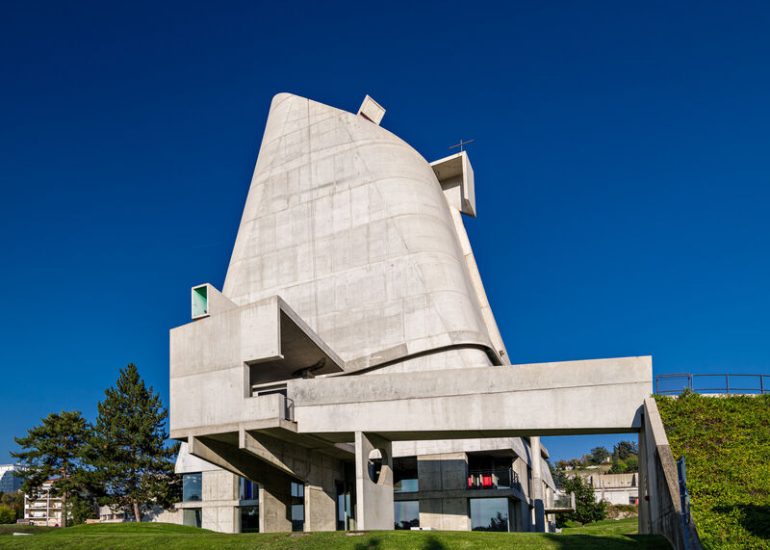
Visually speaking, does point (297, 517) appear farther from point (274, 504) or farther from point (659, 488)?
point (659, 488)

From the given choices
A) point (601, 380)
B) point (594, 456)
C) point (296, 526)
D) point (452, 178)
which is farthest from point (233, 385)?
point (594, 456)

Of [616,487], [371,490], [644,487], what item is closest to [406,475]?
[371,490]

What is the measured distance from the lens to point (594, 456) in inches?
5669

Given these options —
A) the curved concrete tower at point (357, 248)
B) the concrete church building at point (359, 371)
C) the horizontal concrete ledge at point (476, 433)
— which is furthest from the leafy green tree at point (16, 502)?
the horizontal concrete ledge at point (476, 433)

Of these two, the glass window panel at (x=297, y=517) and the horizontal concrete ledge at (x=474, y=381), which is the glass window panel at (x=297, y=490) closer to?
the glass window panel at (x=297, y=517)

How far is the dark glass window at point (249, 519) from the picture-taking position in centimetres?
3519

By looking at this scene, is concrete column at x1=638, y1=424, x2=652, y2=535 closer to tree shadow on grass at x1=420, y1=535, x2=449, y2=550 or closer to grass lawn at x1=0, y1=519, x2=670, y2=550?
grass lawn at x1=0, y1=519, x2=670, y2=550

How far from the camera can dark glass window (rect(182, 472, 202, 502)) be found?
38750 millimetres

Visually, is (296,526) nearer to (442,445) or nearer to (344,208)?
(442,445)

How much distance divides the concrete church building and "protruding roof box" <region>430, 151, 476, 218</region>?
0.12m

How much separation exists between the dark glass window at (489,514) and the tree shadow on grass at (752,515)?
16.8 m

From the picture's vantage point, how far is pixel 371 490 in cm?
2352

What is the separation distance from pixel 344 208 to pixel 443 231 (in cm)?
494

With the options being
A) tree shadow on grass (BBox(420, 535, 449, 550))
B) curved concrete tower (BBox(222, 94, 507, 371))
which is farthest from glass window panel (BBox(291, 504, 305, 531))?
tree shadow on grass (BBox(420, 535, 449, 550))
